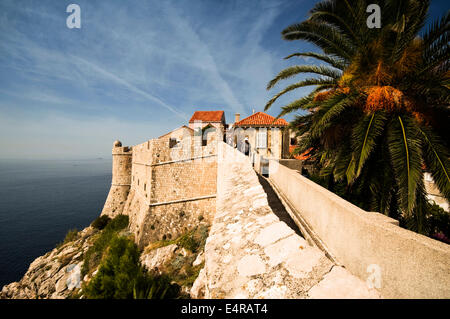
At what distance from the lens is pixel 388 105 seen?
12.8 feet

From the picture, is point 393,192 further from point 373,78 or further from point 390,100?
point 373,78

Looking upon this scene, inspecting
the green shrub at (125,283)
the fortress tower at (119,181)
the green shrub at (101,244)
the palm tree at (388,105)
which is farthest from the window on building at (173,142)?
the palm tree at (388,105)

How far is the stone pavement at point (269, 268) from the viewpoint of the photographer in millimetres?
1271

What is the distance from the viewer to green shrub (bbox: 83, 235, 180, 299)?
5.11m

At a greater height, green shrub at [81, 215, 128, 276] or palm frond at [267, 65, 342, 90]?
palm frond at [267, 65, 342, 90]

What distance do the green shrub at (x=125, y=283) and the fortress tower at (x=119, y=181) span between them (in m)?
16.5

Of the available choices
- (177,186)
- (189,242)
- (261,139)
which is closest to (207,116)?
(261,139)

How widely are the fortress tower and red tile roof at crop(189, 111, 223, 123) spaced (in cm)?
1883

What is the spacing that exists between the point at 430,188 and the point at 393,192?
20.0 feet

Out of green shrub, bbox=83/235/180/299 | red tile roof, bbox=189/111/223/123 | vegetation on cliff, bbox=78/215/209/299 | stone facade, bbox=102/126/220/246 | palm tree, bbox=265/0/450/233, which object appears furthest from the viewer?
red tile roof, bbox=189/111/223/123

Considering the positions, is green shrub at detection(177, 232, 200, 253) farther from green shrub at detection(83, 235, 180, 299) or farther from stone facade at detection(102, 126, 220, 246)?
green shrub at detection(83, 235, 180, 299)

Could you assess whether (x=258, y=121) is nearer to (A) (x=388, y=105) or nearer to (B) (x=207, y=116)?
(A) (x=388, y=105)

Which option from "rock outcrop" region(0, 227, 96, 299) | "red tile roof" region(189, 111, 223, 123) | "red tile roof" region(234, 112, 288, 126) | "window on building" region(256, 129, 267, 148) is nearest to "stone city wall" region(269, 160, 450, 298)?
"window on building" region(256, 129, 267, 148)

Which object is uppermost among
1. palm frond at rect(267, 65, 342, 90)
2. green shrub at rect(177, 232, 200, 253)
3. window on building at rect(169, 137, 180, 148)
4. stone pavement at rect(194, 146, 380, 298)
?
palm frond at rect(267, 65, 342, 90)
